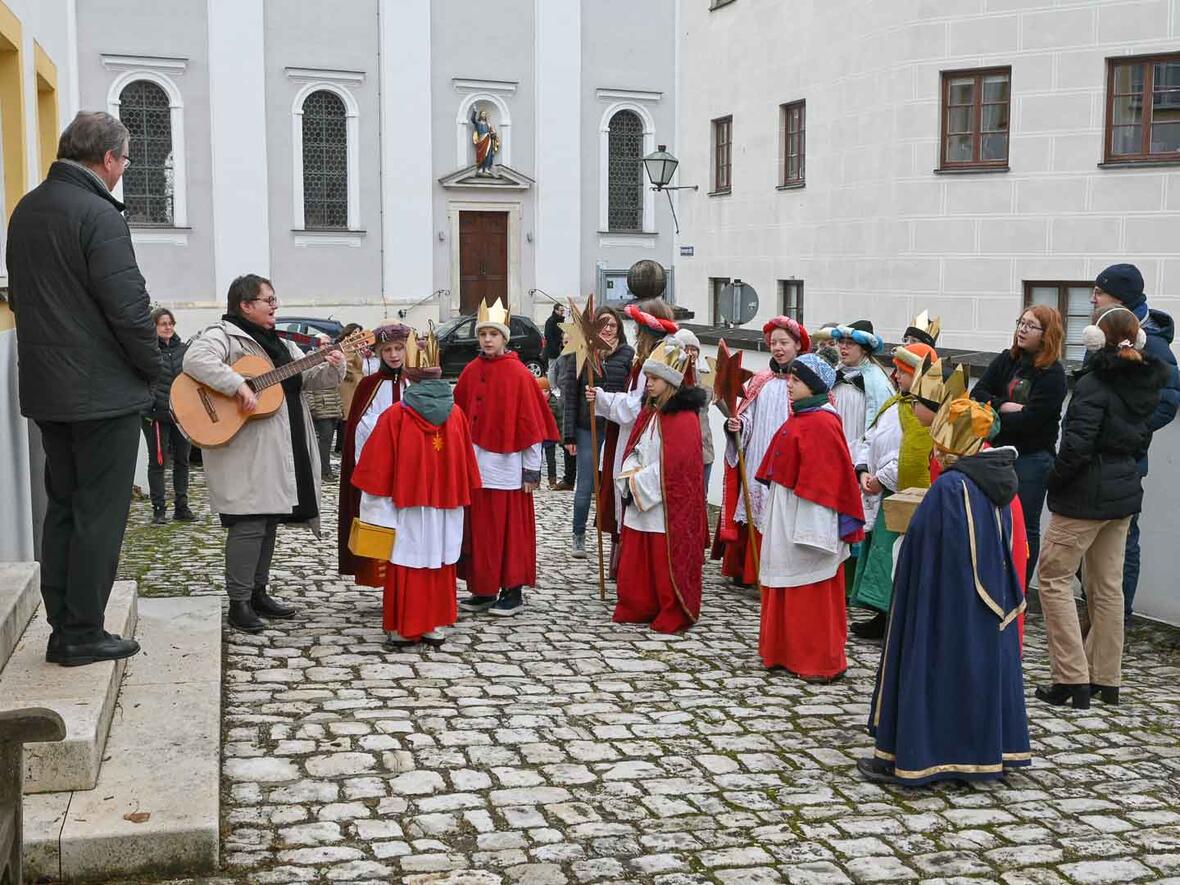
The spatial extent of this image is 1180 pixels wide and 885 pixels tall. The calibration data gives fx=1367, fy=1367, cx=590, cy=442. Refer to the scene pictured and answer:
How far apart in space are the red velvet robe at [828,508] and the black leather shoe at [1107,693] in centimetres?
125

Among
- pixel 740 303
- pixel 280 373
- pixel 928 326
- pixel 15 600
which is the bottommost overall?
pixel 15 600

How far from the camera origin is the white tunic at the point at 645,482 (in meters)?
7.98

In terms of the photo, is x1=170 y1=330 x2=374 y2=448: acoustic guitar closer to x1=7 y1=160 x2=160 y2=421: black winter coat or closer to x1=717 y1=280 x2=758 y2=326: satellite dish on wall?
x1=7 y1=160 x2=160 y2=421: black winter coat

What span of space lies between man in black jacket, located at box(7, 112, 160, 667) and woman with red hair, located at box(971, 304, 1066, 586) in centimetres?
449

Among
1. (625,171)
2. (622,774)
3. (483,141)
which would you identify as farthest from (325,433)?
(625,171)

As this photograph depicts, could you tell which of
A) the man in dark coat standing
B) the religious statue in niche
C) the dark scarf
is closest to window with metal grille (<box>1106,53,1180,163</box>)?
the man in dark coat standing

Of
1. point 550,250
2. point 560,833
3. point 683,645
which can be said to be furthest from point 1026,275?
point 550,250

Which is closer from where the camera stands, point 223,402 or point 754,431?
point 223,402

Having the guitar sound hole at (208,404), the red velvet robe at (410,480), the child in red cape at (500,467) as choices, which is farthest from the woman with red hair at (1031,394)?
the guitar sound hole at (208,404)

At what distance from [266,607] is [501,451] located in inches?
64.0

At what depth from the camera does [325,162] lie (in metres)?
32.7

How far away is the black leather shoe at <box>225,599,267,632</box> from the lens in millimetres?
7422

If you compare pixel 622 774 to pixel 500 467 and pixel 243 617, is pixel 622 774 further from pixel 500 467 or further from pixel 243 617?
pixel 500 467

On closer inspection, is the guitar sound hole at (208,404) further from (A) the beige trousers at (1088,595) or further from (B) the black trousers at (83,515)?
(A) the beige trousers at (1088,595)
